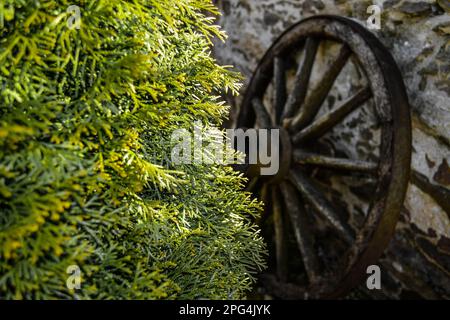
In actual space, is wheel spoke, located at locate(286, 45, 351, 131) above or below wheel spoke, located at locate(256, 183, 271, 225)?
above

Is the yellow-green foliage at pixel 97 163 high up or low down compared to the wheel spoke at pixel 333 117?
down

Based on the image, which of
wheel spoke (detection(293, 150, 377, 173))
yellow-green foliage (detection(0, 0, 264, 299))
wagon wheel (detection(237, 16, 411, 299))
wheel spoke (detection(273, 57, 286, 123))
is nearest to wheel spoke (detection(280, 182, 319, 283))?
wagon wheel (detection(237, 16, 411, 299))

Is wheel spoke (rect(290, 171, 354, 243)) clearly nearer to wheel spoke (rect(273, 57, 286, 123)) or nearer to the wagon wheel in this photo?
the wagon wheel

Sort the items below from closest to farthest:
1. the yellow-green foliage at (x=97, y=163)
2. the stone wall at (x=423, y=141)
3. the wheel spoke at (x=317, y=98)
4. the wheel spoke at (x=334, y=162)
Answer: the yellow-green foliage at (x=97, y=163) < the stone wall at (x=423, y=141) < the wheel spoke at (x=334, y=162) < the wheel spoke at (x=317, y=98)

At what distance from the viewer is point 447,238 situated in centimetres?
181

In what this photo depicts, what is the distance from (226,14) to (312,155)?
171 cm

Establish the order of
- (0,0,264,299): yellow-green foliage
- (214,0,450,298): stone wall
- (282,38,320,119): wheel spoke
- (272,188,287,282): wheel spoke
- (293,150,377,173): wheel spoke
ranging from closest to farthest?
(0,0,264,299): yellow-green foliage
(214,0,450,298): stone wall
(293,150,377,173): wheel spoke
(282,38,320,119): wheel spoke
(272,188,287,282): wheel spoke

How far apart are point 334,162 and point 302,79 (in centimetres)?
56

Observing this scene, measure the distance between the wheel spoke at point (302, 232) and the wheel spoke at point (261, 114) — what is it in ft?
1.31

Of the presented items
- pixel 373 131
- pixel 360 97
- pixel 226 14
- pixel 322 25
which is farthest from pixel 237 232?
pixel 226 14

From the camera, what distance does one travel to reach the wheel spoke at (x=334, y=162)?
1.89 meters

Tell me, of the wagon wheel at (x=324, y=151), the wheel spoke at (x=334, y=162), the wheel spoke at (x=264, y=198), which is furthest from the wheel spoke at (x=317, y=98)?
the wheel spoke at (x=264, y=198)

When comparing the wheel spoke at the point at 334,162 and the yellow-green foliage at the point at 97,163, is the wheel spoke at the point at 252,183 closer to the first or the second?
the wheel spoke at the point at 334,162

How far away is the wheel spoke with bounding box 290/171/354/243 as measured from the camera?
196 cm
